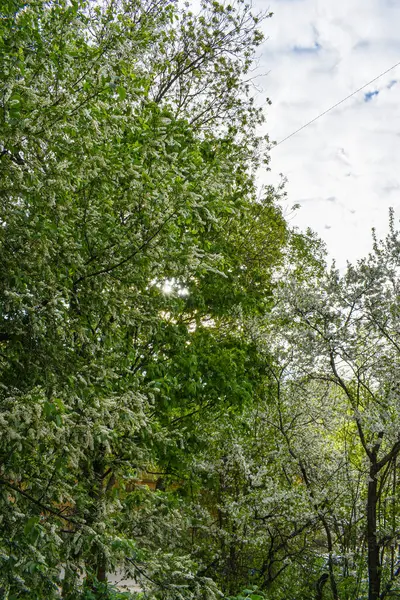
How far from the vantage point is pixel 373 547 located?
698 centimetres

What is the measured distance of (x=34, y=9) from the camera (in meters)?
4.53

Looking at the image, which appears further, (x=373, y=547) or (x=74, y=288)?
(x=373, y=547)

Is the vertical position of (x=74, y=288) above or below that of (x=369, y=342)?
below

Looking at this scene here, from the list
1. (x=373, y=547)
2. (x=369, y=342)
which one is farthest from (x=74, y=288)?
(x=373, y=547)

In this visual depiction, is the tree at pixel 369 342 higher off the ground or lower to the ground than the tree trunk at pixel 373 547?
higher

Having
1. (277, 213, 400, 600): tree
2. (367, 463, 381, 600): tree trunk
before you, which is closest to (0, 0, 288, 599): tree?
(277, 213, 400, 600): tree

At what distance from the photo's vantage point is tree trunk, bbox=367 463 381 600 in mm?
6875

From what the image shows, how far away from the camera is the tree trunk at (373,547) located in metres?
6.88

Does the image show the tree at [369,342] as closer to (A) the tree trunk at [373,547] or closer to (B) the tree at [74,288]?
(A) the tree trunk at [373,547]

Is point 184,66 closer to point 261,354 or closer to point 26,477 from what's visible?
point 261,354

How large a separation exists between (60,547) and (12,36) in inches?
150

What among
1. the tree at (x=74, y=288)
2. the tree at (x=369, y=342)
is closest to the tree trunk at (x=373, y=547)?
the tree at (x=369, y=342)

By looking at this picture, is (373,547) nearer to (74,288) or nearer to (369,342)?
(369,342)

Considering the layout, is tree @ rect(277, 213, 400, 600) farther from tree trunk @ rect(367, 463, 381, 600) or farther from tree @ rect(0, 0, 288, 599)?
tree @ rect(0, 0, 288, 599)
